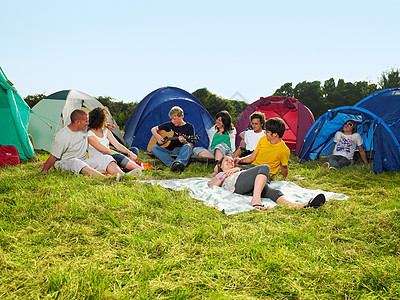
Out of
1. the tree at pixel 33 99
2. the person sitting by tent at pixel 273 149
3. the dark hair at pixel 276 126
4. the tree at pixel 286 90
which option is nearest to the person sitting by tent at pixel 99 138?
the person sitting by tent at pixel 273 149

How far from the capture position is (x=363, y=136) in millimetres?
7723

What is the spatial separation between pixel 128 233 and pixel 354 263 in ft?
5.51

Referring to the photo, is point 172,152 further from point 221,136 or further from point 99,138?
point 99,138

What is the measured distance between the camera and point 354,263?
208 cm

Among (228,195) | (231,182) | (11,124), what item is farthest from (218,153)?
(11,124)

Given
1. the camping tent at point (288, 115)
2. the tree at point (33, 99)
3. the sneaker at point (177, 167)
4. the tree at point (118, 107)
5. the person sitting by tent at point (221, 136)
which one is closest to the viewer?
the sneaker at point (177, 167)

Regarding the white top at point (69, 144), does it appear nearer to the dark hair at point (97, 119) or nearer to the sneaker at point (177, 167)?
the dark hair at point (97, 119)

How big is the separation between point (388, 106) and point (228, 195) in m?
5.87

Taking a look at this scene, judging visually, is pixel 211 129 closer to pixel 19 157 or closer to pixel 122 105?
pixel 19 157

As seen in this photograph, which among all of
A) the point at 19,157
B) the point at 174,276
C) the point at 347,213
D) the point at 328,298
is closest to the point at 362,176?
the point at 347,213

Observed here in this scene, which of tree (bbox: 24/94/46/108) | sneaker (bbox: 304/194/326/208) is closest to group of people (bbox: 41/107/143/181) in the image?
sneaker (bbox: 304/194/326/208)

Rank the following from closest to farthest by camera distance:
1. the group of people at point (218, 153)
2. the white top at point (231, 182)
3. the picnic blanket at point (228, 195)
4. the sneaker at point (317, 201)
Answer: the sneaker at point (317, 201)
the picnic blanket at point (228, 195)
the group of people at point (218, 153)
the white top at point (231, 182)

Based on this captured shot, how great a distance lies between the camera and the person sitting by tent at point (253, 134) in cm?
589

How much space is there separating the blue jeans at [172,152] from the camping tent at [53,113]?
2.72 metres
